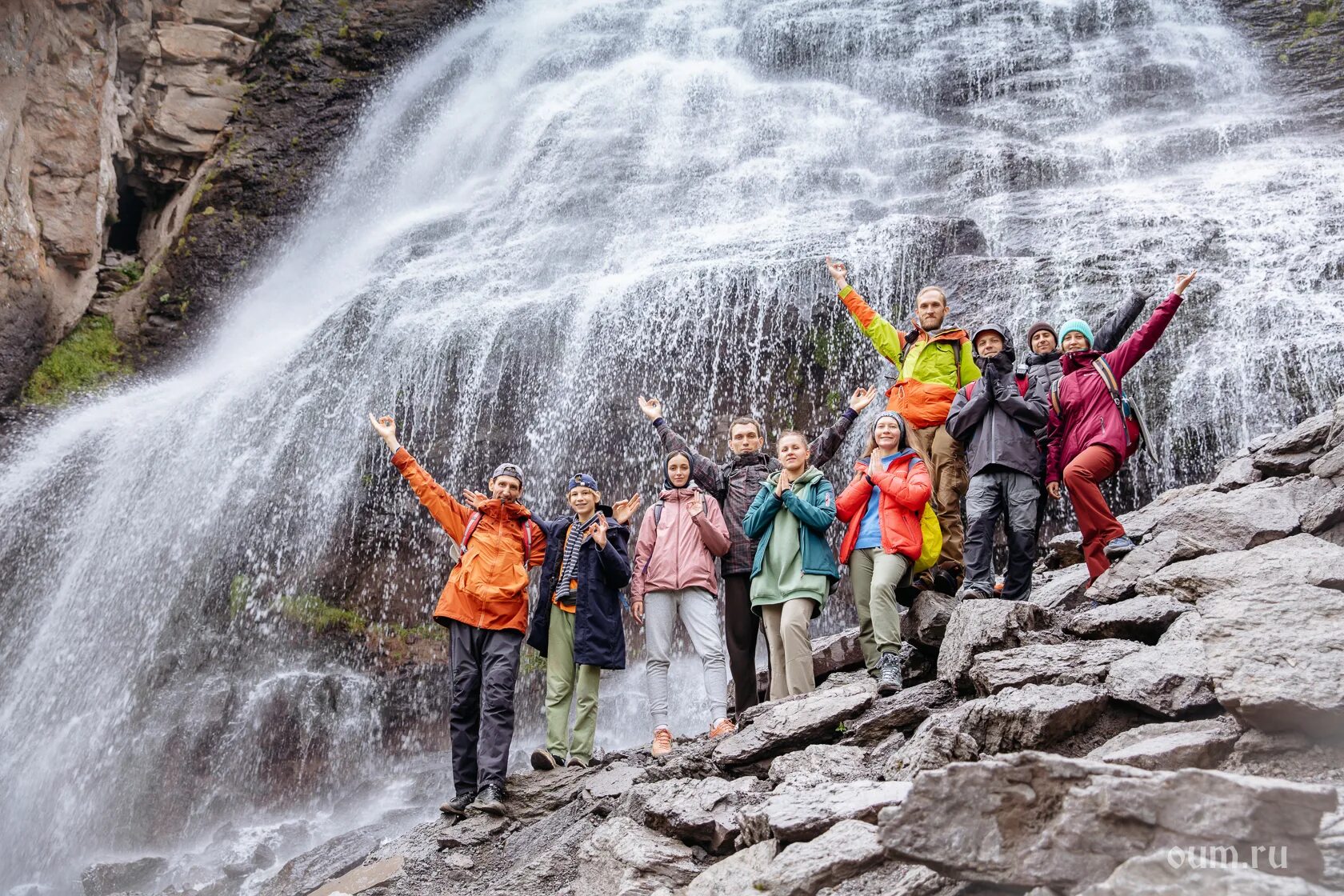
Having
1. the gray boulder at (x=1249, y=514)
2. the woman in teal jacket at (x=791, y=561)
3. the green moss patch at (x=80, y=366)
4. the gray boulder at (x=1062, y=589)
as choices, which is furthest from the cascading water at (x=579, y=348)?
the gray boulder at (x=1249, y=514)

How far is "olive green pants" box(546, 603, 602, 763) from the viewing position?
6750 millimetres

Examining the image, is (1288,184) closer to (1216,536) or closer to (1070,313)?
(1070,313)

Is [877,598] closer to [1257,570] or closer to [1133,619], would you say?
[1133,619]

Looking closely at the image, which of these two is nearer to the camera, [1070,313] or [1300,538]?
[1300,538]

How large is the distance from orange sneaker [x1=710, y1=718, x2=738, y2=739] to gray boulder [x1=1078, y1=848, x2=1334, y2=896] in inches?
139

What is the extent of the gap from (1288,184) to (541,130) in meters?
12.9

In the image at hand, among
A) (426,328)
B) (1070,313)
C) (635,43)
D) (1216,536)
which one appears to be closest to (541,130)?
(635,43)

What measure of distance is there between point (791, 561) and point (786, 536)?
16 centimetres

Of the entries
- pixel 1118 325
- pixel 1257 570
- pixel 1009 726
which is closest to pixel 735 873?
pixel 1009 726

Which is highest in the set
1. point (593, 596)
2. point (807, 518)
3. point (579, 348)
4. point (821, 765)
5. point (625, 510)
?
point (579, 348)

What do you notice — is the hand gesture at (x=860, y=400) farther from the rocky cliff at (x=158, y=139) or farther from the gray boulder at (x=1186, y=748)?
the rocky cliff at (x=158, y=139)

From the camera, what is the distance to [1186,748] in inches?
133

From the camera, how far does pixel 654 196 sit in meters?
17.2

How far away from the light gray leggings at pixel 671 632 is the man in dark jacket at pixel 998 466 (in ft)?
5.02
